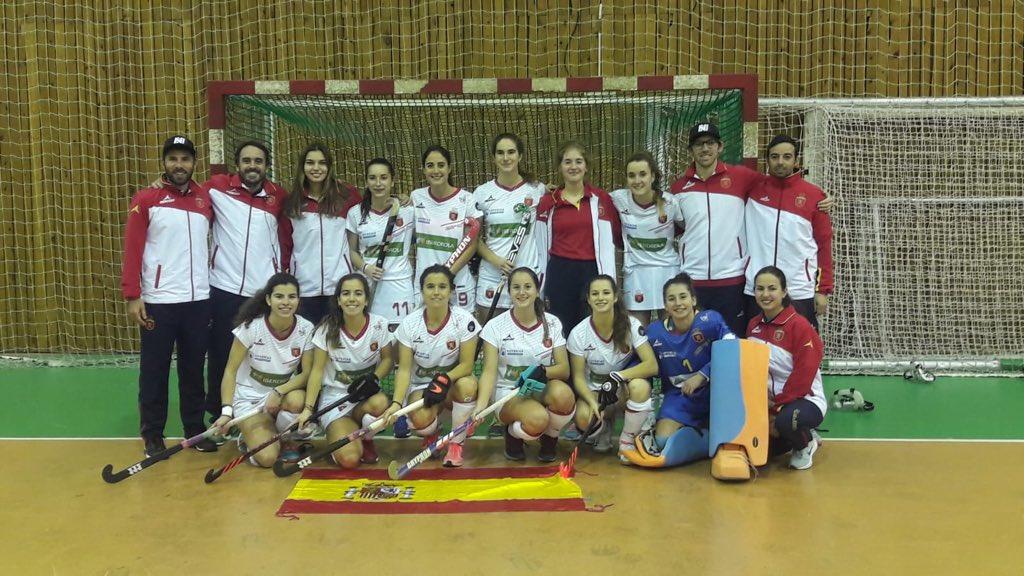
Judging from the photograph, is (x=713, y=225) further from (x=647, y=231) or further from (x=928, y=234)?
(x=928, y=234)

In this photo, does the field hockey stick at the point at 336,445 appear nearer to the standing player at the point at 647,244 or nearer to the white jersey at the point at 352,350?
the white jersey at the point at 352,350

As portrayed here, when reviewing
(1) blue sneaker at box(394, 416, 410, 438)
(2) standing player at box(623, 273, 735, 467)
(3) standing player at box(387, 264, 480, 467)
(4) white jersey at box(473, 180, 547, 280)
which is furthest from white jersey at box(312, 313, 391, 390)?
(2) standing player at box(623, 273, 735, 467)

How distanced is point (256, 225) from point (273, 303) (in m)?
0.56

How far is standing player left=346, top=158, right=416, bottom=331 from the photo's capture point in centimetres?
377

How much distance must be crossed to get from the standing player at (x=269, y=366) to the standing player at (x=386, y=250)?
425 mm

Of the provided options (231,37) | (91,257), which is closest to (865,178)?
(231,37)

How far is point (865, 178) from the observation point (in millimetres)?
5625

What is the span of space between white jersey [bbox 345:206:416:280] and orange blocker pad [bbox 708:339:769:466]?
167 cm

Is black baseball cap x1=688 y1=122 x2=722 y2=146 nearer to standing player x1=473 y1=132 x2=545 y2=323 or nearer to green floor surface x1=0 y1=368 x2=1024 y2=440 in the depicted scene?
standing player x1=473 y1=132 x2=545 y2=323

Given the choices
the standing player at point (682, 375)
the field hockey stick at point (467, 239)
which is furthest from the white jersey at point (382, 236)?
the standing player at point (682, 375)

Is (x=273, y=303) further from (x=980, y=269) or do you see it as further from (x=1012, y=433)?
(x=980, y=269)

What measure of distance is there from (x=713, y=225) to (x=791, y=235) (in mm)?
413

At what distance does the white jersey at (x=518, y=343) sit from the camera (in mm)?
3381

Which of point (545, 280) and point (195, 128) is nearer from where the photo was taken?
point (545, 280)
